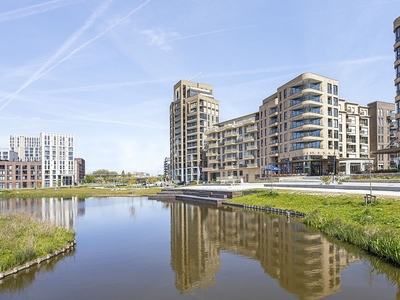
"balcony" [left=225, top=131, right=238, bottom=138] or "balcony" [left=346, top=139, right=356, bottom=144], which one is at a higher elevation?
"balcony" [left=225, top=131, right=238, bottom=138]

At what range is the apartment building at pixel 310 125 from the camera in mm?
71500

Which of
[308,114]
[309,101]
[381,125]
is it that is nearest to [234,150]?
[308,114]

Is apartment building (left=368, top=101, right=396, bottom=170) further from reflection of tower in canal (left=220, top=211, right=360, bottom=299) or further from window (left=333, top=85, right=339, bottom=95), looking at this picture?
reflection of tower in canal (left=220, top=211, right=360, bottom=299)

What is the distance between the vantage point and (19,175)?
6058 inches

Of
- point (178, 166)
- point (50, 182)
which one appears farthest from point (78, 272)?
point (50, 182)

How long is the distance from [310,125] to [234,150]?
3396 centimetres

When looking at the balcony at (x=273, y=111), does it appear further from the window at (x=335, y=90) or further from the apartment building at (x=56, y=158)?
the apartment building at (x=56, y=158)

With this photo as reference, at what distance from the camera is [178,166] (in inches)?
5157

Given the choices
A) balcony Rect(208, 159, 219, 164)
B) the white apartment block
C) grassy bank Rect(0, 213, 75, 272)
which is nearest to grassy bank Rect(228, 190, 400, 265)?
grassy bank Rect(0, 213, 75, 272)

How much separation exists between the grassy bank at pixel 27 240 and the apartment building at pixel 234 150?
6891cm

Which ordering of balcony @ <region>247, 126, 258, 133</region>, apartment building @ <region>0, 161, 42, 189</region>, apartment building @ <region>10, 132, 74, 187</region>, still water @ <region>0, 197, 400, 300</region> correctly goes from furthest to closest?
apartment building @ <region>10, 132, 74, 187</region> → apartment building @ <region>0, 161, 42, 189</region> → balcony @ <region>247, 126, 258, 133</region> → still water @ <region>0, 197, 400, 300</region>

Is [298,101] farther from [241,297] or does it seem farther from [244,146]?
[241,297]

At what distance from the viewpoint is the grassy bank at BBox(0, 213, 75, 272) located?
15448 mm

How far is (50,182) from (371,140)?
15498cm
